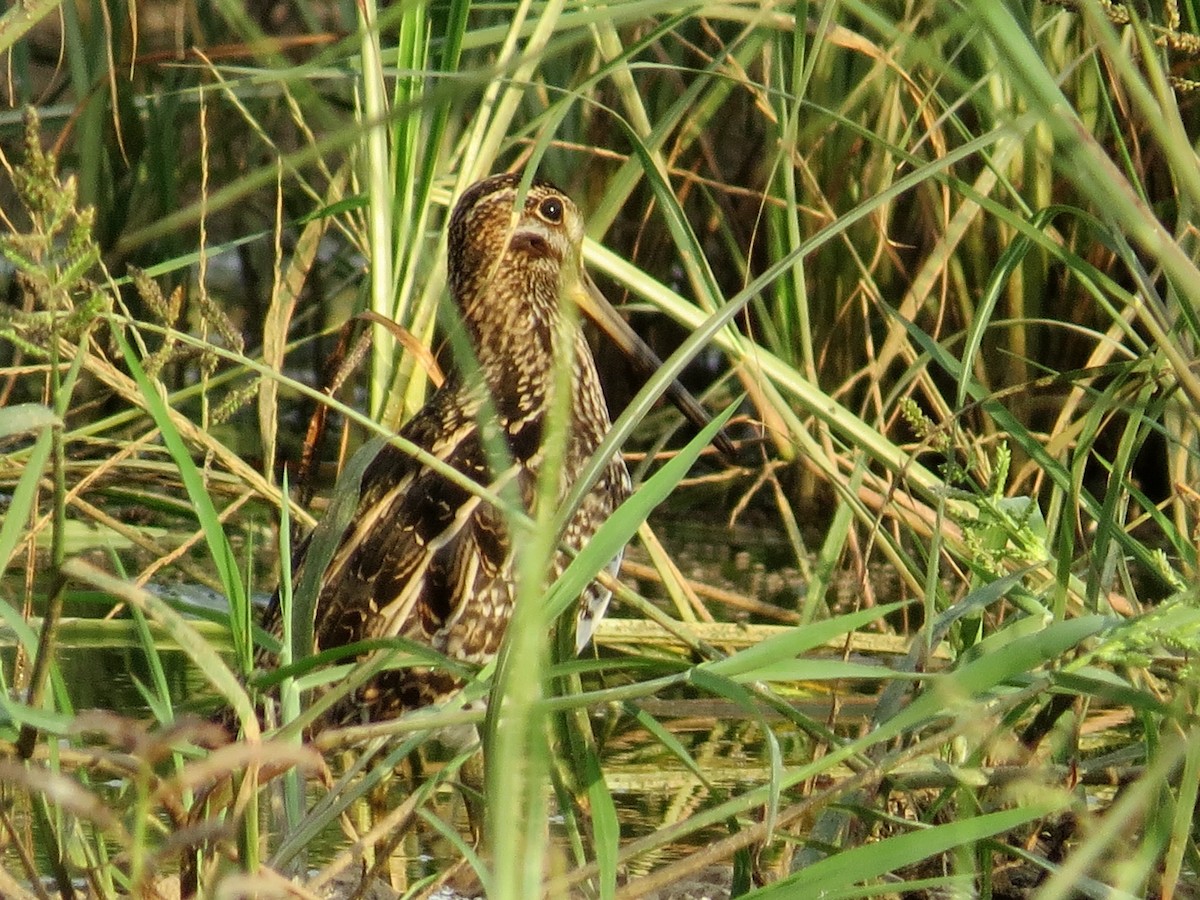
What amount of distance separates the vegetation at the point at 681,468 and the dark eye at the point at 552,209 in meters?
0.25

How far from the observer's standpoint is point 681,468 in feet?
5.73

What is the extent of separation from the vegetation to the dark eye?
0.25 m

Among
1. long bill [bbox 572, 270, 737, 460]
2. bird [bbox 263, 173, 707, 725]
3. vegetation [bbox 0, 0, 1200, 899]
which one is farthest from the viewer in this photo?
long bill [bbox 572, 270, 737, 460]

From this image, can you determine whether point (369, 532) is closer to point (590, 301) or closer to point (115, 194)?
point (590, 301)

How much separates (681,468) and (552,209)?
1911mm

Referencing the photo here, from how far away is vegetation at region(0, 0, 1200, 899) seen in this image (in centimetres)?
158

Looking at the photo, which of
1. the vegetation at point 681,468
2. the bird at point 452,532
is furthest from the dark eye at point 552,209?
the vegetation at point 681,468

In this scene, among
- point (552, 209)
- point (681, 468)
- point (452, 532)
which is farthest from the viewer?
point (552, 209)

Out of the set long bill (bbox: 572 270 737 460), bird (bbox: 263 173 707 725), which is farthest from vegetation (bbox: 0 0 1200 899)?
long bill (bbox: 572 270 737 460)

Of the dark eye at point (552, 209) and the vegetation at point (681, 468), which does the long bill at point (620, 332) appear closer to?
the dark eye at point (552, 209)

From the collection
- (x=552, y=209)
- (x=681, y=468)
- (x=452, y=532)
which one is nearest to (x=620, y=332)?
(x=552, y=209)

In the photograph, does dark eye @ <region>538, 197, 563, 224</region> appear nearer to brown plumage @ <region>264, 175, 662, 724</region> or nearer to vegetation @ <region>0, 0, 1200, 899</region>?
brown plumage @ <region>264, 175, 662, 724</region>

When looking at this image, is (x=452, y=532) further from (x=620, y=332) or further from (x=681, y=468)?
(x=681, y=468)

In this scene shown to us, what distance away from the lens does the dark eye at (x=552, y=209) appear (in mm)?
3586
